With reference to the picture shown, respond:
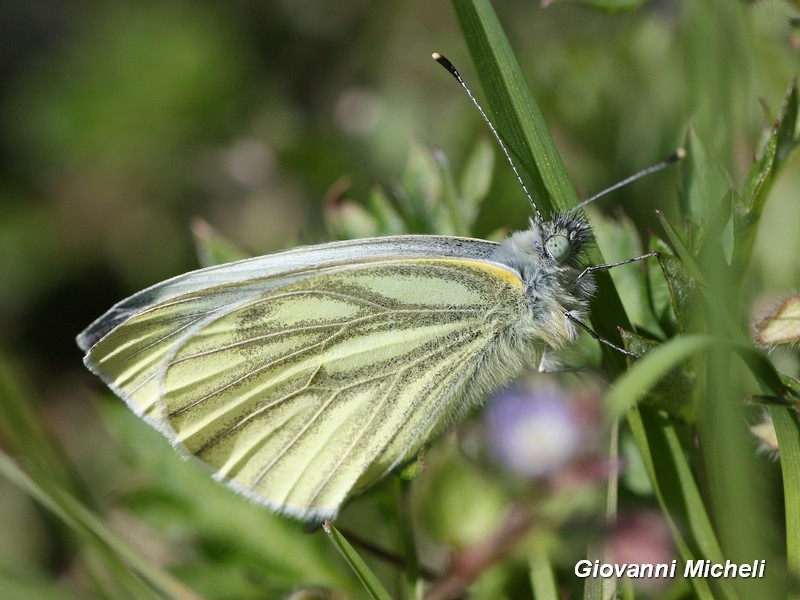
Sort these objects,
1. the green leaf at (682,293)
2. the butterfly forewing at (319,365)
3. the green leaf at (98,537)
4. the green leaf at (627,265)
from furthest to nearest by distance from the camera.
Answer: the butterfly forewing at (319,365) → the green leaf at (627,265) → the green leaf at (98,537) → the green leaf at (682,293)

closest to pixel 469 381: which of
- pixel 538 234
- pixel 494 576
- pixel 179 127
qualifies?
pixel 538 234

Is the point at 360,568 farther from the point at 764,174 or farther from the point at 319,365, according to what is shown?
the point at 764,174

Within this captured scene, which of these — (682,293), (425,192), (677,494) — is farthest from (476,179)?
(677,494)

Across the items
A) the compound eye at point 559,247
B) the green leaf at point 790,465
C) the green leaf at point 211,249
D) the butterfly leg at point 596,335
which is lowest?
the green leaf at point 790,465

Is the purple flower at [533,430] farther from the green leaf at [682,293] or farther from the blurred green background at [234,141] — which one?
the blurred green background at [234,141]

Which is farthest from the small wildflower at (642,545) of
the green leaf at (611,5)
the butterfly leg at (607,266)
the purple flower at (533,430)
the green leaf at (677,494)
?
the green leaf at (611,5)

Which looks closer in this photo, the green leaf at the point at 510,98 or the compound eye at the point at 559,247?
the green leaf at the point at 510,98

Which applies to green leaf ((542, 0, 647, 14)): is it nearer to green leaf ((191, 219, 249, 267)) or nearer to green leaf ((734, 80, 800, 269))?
green leaf ((734, 80, 800, 269))
